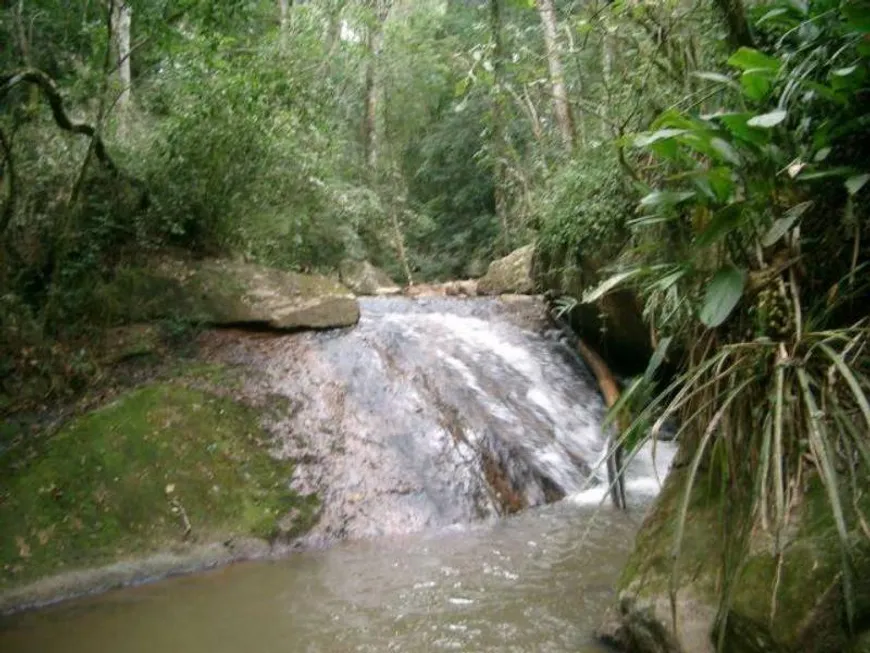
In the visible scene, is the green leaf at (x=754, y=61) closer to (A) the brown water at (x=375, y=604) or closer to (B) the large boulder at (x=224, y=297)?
(A) the brown water at (x=375, y=604)

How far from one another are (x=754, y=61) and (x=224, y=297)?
5441mm

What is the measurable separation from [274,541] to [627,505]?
8.54 ft

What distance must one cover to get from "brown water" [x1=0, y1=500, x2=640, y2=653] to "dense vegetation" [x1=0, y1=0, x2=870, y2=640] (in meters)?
1.12

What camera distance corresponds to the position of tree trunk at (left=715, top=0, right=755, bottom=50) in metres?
3.30

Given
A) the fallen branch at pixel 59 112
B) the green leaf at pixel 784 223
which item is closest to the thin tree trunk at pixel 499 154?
the fallen branch at pixel 59 112

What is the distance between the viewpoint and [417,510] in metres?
5.42

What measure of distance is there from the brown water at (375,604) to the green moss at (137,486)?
0.41 metres

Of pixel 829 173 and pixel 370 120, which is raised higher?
pixel 370 120

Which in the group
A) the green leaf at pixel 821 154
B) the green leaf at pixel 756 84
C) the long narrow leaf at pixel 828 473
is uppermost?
the green leaf at pixel 756 84

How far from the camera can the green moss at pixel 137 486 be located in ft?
14.7

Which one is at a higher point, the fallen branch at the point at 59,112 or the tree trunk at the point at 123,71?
the tree trunk at the point at 123,71

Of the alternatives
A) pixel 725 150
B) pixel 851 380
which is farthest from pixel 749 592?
pixel 725 150

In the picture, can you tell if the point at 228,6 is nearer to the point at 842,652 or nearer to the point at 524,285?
the point at 842,652

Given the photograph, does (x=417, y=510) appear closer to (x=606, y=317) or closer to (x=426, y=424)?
(x=426, y=424)
